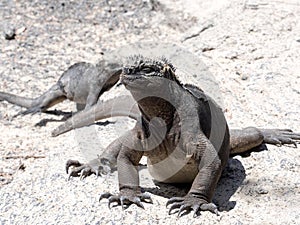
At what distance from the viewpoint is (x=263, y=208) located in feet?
14.5

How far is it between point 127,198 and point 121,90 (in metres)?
3.33

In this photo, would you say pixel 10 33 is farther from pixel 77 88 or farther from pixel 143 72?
pixel 143 72

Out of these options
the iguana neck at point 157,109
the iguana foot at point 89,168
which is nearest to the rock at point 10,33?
the iguana foot at point 89,168

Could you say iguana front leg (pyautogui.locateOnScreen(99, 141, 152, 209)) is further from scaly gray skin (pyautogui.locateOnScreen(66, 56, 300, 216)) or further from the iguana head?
the iguana head

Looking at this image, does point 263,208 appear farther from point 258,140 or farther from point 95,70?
point 95,70

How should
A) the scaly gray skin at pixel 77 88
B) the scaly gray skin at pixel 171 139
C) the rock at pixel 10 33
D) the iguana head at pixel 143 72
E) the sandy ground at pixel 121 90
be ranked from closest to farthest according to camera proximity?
the iguana head at pixel 143 72 → the scaly gray skin at pixel 171 139 → the sandy ground at pixel 121 90 → the scaly gray skin at pixel 77 88 → the rock at pixel 10 33

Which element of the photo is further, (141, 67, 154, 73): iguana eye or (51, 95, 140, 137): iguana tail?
(51, 95, 140, 137): iguana tail

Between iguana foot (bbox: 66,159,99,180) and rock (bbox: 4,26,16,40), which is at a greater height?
iguana foot (bbox: 66,159,99,180)

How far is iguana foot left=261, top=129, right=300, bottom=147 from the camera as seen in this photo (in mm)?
5395

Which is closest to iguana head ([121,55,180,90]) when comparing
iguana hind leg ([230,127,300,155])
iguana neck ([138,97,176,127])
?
iguana neck ([138,97,176,127])

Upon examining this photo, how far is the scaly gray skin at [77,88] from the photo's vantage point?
25.0 feet

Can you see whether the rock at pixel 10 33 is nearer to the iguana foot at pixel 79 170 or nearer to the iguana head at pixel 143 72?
the iguana foot at pixel 79 170

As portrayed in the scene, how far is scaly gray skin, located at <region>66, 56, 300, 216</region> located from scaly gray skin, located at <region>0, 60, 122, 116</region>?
307cm

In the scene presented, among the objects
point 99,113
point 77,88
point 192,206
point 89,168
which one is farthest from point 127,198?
point 77,88
